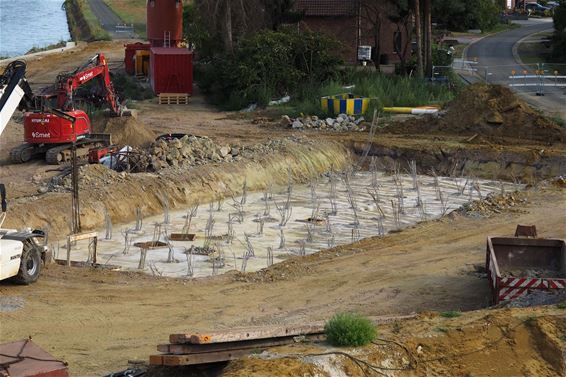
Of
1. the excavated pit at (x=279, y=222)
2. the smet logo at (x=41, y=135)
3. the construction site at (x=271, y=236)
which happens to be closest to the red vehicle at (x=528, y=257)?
the construction site at (x=271, y=236)

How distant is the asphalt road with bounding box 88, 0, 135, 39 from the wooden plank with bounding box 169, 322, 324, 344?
6630cm

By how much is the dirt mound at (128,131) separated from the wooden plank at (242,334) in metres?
21.7

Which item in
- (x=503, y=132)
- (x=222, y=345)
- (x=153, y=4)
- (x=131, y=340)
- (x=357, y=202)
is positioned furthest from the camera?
(x=153, y=4)

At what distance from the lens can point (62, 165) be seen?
32312 mm

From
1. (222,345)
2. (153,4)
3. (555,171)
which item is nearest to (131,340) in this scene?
(222,345)

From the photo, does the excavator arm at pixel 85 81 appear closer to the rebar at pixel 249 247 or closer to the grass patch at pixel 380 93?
the grass patch at pixel 380 93

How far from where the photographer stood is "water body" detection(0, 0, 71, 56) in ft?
293

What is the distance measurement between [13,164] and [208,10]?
656 inches

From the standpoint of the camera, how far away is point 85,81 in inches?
1342

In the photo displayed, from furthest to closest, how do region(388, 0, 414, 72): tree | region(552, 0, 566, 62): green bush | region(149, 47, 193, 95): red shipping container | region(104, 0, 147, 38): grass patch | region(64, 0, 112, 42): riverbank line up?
region(104, 0, 147, 38): grass patch → region(64, 0, 112, 42): riverbank → region(552, 0, 566, 62): green bush → region(388, 0, 414, 72): tree → region(149, 47, 193, 95): red shipping container

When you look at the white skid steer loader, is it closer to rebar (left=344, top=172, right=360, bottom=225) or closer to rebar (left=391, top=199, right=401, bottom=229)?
rebar (left=344, top=172, right=360, bottom=225)

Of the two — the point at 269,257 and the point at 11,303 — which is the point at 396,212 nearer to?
the point at 269,257

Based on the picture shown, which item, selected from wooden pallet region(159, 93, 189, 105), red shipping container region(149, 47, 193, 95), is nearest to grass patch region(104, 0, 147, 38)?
red shipping container region(149, 47, 193, 95)

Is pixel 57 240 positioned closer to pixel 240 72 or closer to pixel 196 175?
pixel 196 175
